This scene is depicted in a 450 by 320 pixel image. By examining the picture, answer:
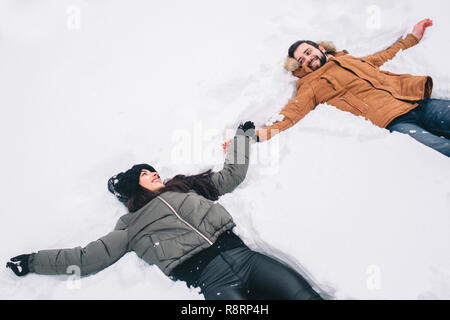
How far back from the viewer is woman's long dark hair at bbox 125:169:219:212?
84.4 inches

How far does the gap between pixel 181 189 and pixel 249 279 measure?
2.84ft

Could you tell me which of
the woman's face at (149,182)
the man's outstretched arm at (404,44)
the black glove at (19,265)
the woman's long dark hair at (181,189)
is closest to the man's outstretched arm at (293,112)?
the woman's long dark hair at (181,189)

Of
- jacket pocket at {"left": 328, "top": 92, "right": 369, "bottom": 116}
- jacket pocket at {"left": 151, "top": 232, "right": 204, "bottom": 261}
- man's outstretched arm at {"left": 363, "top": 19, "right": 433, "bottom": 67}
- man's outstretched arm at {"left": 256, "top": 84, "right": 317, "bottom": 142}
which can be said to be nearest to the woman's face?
jacket pocket at {"left": 151, "top": 232, "right": 204, "bottom": 261}

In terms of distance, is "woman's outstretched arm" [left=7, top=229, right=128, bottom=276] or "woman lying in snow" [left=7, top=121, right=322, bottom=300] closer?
"woman lying in snow" [left=7, top=121, right=322, bottom=300]

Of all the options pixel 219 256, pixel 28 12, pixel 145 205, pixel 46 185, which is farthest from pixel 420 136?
pixel 28 12

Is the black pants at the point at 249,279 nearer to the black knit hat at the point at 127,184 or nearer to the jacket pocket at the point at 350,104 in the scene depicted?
the black knit hat at the point at 127,184

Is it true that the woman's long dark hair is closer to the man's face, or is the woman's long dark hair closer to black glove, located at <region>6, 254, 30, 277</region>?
black glove, located at <region>6, 254, 30, 277</region>

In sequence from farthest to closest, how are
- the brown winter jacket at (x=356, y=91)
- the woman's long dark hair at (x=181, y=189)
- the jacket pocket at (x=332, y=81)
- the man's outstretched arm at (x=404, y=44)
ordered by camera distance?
the man's outstretched arm at (x=404, y=44) → the jacket pocket at (x=332, y=81) → the brown winter jacket at (x=356, y=91) → the woman's long dark hair at (x=181, y=189)

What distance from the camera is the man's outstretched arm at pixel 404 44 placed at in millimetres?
3172

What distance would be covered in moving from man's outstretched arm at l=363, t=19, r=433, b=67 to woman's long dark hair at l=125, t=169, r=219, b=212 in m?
2.43

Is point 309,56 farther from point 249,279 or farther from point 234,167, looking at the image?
point 249,279

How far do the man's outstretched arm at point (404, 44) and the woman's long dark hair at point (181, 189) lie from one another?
243 centimetres
